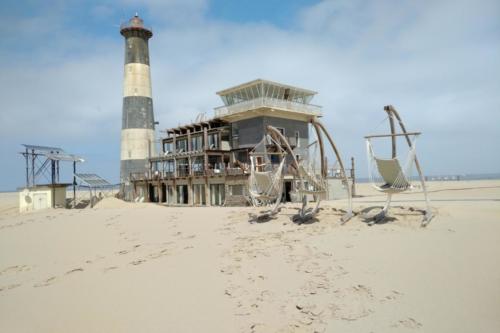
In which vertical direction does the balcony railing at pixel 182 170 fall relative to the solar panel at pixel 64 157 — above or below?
below

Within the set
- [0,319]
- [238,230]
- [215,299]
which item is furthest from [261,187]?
[0,319]

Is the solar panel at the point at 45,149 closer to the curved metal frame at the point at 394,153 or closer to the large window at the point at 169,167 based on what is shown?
the large window at the point at 169,167

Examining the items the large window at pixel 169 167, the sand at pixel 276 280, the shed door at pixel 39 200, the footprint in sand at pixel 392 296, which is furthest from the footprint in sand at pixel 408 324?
the large window at pixel 169 167

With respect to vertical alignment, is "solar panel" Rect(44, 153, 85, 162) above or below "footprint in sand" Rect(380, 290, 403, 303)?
above

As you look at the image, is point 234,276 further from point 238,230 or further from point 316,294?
point 238,230

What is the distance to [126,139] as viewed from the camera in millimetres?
39375

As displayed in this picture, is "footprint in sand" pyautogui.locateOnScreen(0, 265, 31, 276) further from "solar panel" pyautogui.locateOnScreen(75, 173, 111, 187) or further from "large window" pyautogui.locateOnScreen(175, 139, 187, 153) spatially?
"large window" pyautogui.locateOnScreen(175, 139, 187, 153)

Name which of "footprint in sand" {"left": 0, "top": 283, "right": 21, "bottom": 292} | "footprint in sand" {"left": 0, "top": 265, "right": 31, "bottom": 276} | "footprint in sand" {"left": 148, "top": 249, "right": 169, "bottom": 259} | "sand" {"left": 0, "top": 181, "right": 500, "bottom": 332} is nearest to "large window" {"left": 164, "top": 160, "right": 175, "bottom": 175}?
"sand" {"left": 0, "top": 181, "right": 500, "bottom": 332}

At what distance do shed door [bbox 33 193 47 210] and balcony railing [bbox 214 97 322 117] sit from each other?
16.5 metres

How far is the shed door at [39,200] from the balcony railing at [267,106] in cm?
1652

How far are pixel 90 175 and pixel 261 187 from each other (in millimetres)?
26903

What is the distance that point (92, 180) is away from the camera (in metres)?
34.3

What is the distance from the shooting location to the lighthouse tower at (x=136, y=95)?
127 ft

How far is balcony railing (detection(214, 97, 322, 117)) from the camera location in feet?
101
